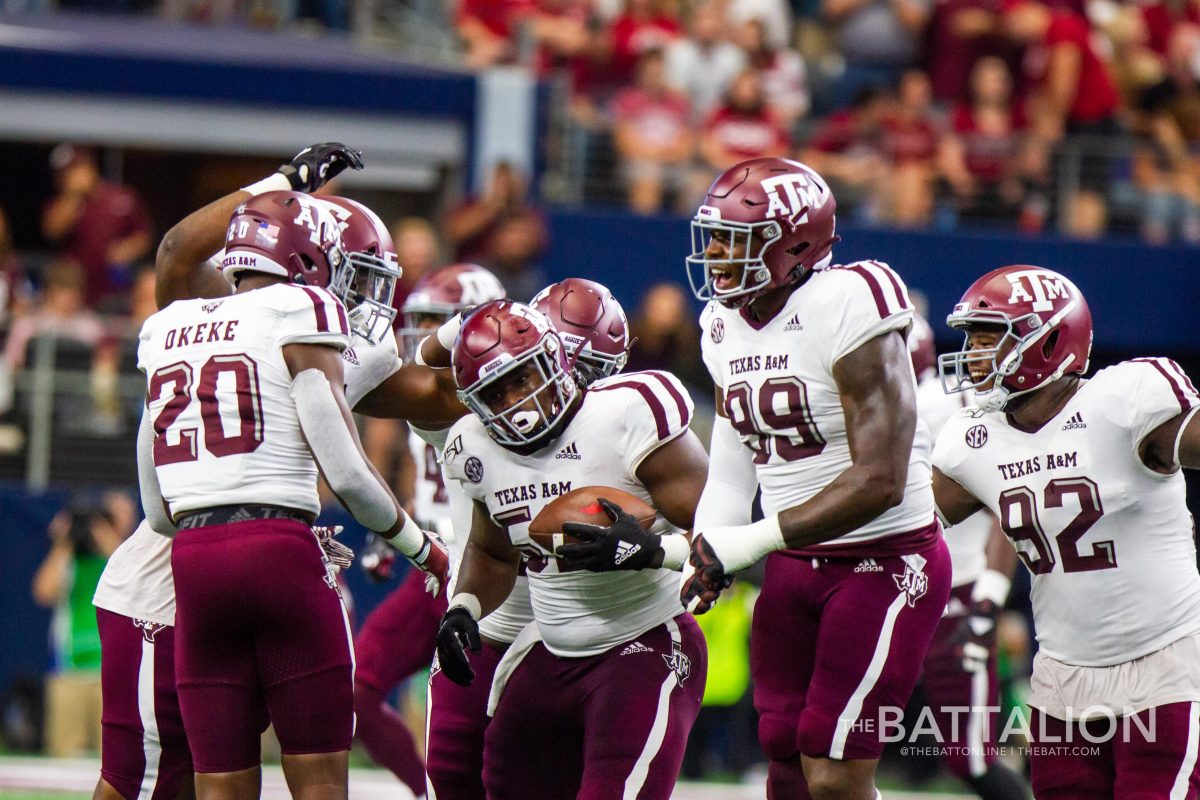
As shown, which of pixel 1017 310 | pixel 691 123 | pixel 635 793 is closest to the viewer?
pixel 635 793

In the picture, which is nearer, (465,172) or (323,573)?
(323,573)

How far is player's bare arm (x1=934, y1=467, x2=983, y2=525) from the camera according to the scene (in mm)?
5426

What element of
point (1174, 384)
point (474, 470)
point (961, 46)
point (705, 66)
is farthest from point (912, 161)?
point (474, 470)

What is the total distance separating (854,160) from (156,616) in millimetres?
7142

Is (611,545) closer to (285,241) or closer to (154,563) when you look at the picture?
(285,241)

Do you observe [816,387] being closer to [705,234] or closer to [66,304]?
[705,234]

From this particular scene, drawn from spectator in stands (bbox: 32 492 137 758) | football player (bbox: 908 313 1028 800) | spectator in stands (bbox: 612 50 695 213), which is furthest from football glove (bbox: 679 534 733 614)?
spectator in stands (bbox: 612 50 695 213)

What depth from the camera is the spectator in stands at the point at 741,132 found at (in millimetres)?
11547

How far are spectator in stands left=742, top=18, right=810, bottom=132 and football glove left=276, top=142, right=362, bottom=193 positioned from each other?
6528 mm

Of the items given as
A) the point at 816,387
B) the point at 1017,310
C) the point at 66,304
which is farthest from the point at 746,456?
the point at 66,304

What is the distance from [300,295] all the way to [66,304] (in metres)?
6.45

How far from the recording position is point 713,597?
4840 millimetres

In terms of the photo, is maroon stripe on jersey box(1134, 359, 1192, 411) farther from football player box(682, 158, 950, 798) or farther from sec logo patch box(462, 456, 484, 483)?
sec logo patch box(462, 456, 484, 483)

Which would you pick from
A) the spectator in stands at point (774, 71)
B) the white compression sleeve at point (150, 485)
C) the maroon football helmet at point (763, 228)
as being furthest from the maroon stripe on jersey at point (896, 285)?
the spectator in stands at point (774, 71)
